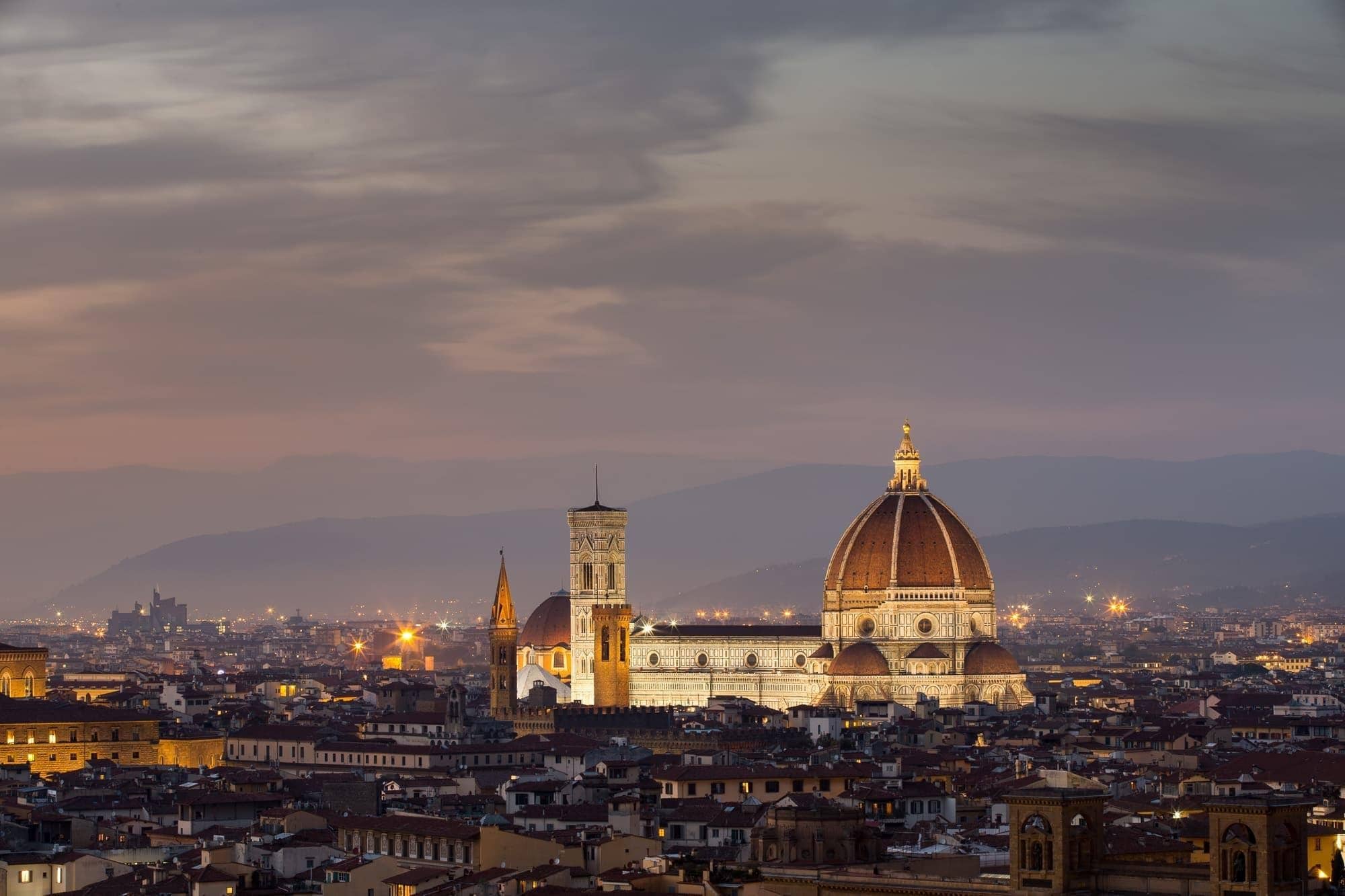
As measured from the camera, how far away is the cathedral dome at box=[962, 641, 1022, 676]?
11862cm

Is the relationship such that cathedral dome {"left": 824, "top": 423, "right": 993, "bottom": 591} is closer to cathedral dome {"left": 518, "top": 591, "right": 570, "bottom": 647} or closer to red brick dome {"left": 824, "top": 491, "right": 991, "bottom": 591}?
red brick dome {"left": 824, "top": 491, "right": 991, "bottom": 591}

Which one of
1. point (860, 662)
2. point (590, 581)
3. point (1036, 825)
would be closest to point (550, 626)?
point (590, 581)

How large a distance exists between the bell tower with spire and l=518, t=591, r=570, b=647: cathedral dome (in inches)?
388

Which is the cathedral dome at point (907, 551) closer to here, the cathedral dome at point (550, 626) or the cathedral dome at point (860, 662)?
the cathedral dome at point (860, 662)

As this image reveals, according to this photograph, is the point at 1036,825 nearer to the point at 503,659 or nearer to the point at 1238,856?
the point at 1238,856

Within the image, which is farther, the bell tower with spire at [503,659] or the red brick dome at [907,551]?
the red brick dome at [907,551]

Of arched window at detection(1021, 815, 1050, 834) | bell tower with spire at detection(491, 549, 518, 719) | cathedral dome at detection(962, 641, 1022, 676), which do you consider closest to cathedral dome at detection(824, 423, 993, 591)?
cathedral dome at detection(962, 641, 1022, 676)

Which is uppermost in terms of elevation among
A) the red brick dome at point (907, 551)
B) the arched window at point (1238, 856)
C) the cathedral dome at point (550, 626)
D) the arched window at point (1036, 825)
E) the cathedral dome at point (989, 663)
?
the red brick dome at point (907, 551)

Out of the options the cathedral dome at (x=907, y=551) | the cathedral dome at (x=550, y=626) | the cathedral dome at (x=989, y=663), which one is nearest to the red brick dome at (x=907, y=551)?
the cathedral dome at (x=907, y=551)

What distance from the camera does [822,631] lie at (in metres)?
123

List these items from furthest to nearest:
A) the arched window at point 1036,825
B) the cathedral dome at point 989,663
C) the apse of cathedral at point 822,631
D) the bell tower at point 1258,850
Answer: the apse of cathedral at point 822,631, the cathedral dome at point 989,663, the arched window at point 1036,825, the bell tower at point 1258,850

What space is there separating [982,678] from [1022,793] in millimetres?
78173

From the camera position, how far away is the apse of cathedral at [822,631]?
121m

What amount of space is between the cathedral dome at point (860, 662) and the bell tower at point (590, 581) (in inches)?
321
